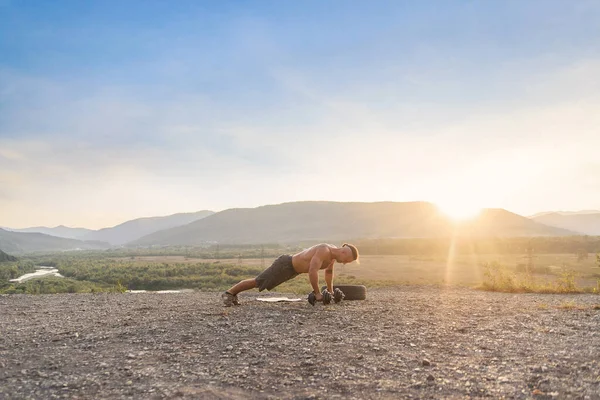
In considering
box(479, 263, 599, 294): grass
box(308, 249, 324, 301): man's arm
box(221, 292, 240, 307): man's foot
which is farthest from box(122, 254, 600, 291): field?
box(308, 249, 324, 301): man's arm

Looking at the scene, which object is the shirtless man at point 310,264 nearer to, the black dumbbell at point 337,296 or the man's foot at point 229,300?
the black dumbbell at point 337,296

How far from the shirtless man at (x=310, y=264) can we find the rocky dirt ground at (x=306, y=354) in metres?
0.64

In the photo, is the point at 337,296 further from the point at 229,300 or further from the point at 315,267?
the point at 229,300

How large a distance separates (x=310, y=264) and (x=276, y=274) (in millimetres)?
952

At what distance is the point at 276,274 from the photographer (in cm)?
1091

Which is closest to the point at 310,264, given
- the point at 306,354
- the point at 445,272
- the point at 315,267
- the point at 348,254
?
the point at 315,267

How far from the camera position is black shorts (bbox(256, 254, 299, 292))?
35.6 feet

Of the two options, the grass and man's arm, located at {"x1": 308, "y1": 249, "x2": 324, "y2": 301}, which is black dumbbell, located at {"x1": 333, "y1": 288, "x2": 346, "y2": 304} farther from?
the grass

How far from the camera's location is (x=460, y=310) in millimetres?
10852

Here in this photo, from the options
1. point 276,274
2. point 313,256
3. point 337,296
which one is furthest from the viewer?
Result: point 337,296

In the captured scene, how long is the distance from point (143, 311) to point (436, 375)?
794 centimetres

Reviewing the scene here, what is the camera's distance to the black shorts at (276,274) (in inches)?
428

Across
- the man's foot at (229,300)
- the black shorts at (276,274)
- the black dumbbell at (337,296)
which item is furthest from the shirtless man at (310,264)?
the man's foot at (229,300)

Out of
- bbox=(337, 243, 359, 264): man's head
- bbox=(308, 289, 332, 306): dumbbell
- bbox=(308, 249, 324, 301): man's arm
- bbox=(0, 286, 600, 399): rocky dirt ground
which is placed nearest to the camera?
bbox=(0, 286, 600, 399): rocky dirt ground
